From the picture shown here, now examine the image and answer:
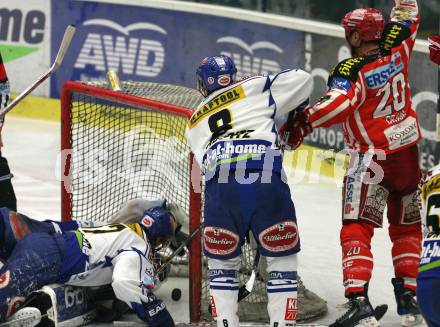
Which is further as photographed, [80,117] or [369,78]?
[80,117]

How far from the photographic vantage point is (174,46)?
9750 millimetres

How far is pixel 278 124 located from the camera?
497 cm

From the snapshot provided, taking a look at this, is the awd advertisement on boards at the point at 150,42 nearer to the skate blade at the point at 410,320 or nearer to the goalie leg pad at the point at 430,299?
the skate blade at the point at 410,320

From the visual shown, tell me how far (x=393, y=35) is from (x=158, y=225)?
1450mm

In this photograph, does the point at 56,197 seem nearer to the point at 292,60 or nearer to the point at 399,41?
Result: the point at 292,60

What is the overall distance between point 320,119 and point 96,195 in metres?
1.54

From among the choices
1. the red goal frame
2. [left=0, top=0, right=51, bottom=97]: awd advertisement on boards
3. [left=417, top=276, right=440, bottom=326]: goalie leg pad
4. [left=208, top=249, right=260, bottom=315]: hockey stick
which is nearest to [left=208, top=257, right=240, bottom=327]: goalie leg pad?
[left=208, top=249, right=260, bottom=315]: hockey stick

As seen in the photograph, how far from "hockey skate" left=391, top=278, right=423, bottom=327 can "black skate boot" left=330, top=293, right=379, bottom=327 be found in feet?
0.87

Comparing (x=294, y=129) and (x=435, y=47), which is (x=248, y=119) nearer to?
(x=294, y=129)

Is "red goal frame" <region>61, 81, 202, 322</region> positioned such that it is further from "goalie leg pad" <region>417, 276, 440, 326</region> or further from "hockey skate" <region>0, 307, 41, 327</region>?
"goalie leg pad" <region>417, 276, 440, 326</region>

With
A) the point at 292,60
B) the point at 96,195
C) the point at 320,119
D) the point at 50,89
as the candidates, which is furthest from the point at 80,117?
the point at 50,89

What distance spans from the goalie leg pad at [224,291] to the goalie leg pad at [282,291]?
0.52ft

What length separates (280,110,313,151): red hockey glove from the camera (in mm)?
4965

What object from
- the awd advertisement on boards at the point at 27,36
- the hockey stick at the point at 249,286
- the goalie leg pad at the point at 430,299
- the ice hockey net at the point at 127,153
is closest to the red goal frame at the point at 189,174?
the ice hockey net at the point at 127,153
